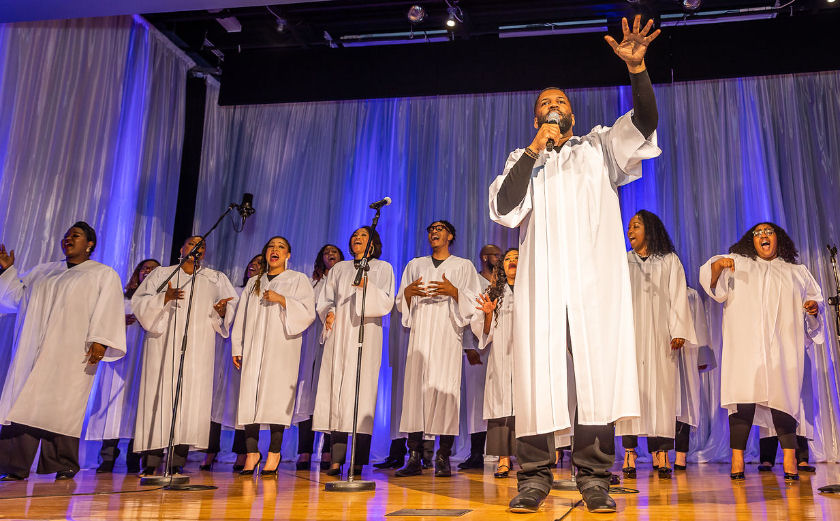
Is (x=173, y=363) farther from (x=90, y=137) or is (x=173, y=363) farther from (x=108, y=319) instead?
(x=90, y=137)

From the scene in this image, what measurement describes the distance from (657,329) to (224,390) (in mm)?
4138

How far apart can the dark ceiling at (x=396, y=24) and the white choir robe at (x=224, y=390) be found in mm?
3550

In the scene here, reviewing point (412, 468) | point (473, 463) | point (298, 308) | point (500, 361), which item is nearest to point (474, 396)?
point (473, 463)

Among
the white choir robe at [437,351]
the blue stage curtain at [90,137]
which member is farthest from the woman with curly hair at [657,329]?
the blue stage curtain at [90,137]

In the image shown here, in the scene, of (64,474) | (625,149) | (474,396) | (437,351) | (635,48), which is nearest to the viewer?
(635,48)

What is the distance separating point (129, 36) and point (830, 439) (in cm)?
845

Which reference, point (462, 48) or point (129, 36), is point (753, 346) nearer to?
point (462, 48)

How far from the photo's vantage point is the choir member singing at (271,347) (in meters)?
5.64

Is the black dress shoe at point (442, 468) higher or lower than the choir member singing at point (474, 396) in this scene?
lower

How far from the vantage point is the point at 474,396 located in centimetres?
681

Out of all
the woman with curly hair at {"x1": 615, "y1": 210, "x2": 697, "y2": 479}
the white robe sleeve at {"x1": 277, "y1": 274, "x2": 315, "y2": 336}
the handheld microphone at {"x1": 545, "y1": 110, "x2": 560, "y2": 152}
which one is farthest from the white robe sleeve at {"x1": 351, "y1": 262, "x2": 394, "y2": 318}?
the handheld microphone at {"x1": 545, "y1": 110, "x2": 560, "y2": 152}

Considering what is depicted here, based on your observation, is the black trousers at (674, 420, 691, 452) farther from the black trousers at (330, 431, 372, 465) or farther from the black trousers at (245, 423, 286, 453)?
the black trousers at (245, 423, 286, 453)

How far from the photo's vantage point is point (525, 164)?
10.4 feet

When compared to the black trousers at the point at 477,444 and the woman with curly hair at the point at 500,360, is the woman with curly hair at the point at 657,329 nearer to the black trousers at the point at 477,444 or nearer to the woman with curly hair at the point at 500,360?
the woman with curly hair at the point at 500,360
